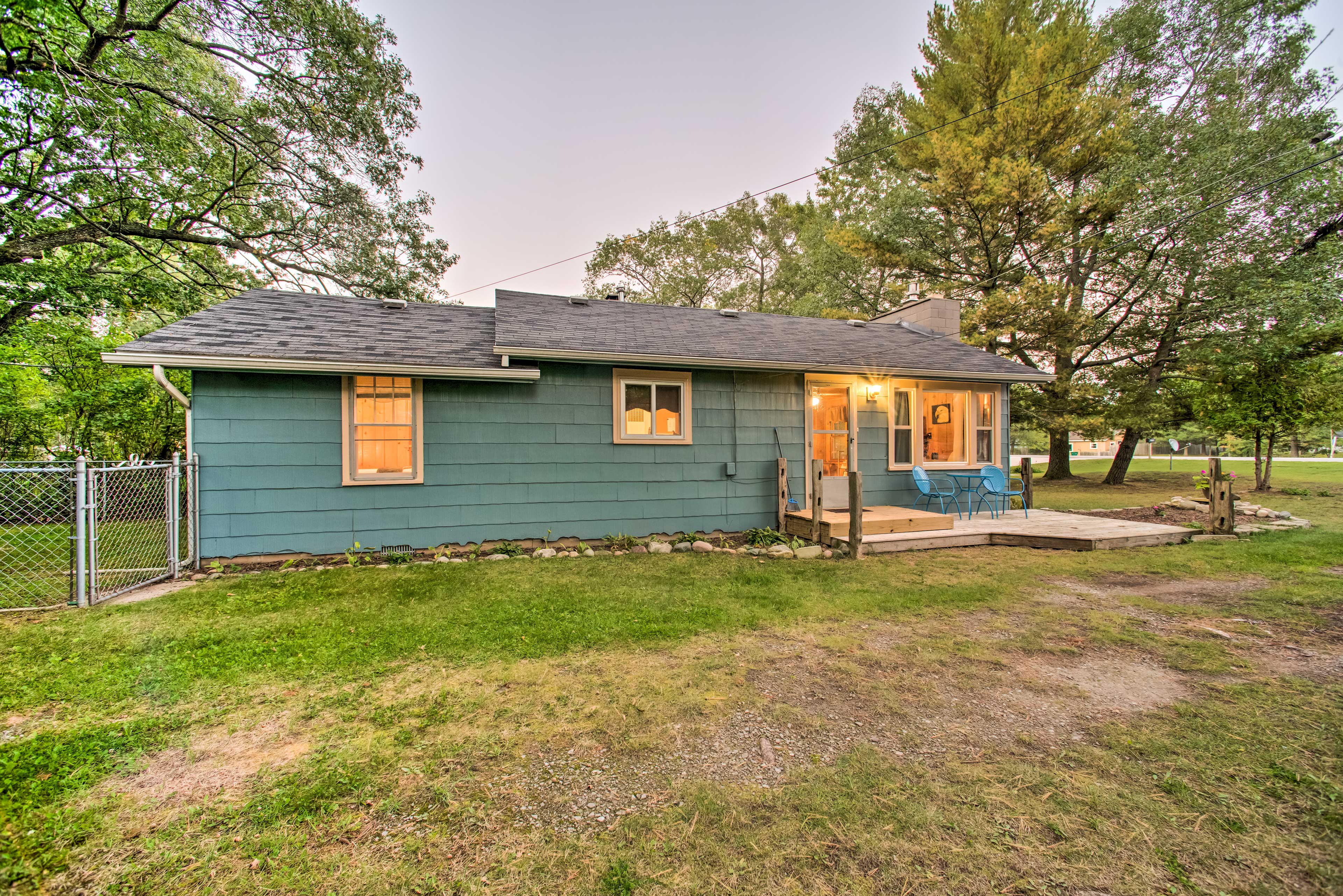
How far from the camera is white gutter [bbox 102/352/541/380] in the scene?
501 cm

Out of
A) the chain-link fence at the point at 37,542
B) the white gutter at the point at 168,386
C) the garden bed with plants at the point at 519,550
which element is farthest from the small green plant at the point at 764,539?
the white gutter at the point at 168,386

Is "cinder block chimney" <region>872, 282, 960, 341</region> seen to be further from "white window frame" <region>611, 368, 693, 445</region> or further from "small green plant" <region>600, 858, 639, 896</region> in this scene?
"small green plant" <region>600, 858, 639, 896</region>

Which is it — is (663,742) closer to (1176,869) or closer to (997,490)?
(1176,869)

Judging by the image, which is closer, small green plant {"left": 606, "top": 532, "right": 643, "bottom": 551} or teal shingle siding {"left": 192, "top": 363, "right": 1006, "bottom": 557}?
teal shingle siding {"left": 192, "top": 363, "right": 1006, "bottom": 557}

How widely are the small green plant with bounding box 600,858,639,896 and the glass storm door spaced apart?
625cm

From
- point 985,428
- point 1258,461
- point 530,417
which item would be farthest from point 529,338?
point 1258,461

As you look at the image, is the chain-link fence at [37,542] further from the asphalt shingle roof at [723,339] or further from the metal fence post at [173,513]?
the asphalt shingle roof at [723,339]

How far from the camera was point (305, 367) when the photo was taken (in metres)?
5.42

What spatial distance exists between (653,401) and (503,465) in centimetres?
217

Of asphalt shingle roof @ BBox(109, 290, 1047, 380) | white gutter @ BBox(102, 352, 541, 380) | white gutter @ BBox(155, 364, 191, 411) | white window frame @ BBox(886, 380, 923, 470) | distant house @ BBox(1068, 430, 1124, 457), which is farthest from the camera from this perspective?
distant house @ BBox(1068, 430, 1124, 457)

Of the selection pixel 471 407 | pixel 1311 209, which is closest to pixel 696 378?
pixel 471 407

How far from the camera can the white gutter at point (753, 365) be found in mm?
6137

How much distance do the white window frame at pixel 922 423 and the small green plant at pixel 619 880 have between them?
7435 millimetres

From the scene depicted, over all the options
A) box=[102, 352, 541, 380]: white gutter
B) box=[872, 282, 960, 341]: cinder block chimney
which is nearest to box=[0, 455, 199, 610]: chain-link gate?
box=[102, 352, 541, 380]: white gutter
